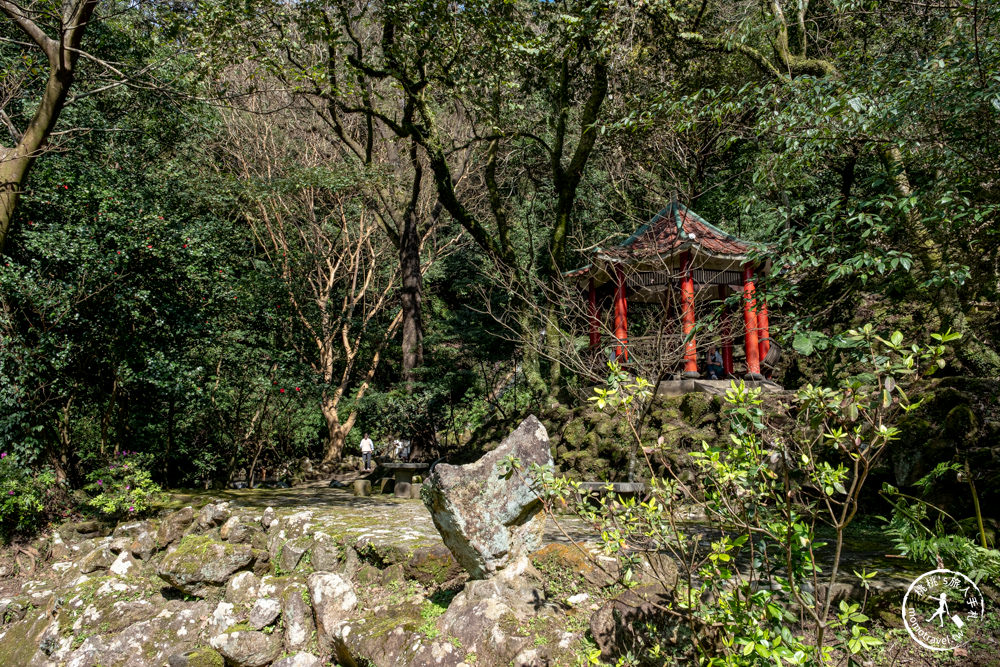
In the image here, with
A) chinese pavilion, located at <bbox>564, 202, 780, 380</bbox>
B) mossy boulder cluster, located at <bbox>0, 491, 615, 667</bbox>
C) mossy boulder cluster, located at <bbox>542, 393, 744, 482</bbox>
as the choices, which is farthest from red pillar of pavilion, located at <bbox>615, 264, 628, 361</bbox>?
mossy boulder cluster, located at <bbox>0, 491, 615, 667</bbox>

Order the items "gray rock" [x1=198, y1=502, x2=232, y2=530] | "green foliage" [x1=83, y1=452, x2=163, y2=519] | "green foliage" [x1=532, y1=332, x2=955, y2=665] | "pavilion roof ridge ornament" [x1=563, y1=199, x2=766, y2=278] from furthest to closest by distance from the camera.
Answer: "pavilion roof ridge ornament" [x1=563, y1=199, x2=766, y2=278], "green foliage" [x1=83, y1=452, x2=163, y2=519], "gray rock" [x1=198, y1=502, x2=232, y2=530], "green foliage" [x1=532, y1=332, x2=955, y2=665]

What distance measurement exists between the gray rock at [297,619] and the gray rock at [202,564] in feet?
2.68

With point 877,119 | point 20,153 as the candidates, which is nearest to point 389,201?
point 20,153

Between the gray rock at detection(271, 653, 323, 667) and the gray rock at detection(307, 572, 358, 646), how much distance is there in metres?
0.14

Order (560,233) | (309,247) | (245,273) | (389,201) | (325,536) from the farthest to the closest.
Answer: (309,247) → (245,273) → (389,201) → (560,233) → (325,536)

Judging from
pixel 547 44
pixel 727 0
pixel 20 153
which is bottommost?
pixel 20 153

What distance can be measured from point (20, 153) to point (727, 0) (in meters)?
12.1

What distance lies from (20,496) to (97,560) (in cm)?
137

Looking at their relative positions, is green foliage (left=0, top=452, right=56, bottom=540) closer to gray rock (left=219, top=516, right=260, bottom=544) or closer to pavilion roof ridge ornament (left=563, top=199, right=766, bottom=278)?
gray rock (left=219, top=516, right=260, bottom=544)

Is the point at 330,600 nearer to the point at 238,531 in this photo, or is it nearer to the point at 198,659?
the point at 198,659

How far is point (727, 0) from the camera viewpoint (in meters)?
12.5

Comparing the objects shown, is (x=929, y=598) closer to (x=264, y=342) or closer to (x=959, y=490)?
(x=959, y=490)

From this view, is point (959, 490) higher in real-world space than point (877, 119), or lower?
A: lower

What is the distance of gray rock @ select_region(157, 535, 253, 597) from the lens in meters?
6.00
